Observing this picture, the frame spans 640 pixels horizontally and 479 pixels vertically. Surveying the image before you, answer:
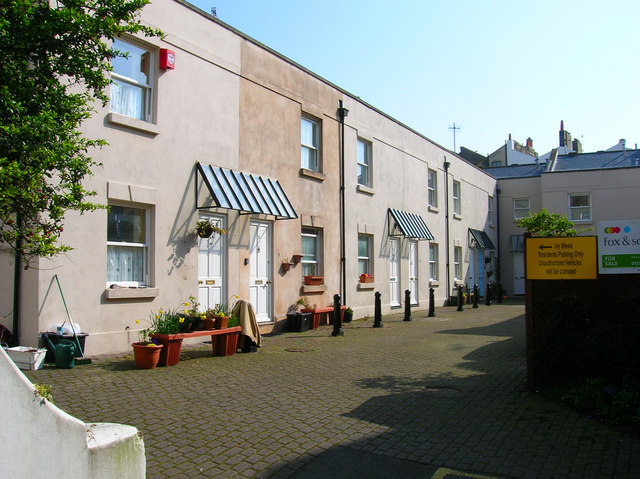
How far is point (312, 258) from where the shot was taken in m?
15.3

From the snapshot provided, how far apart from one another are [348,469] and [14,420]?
2.70 m

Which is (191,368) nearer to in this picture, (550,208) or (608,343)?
(608,343)

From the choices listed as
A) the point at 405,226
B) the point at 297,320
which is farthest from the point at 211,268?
the point at 405,226

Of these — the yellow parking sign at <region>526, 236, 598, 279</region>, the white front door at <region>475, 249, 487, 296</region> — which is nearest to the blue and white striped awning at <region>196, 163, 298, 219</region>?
the yellow parking sign at <region>526, 236, 598, 279</region>

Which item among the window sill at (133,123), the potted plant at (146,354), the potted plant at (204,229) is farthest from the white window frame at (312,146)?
the potted plant at (146,354)

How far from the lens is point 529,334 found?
7.39m

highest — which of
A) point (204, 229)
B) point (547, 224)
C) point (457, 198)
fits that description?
point (457, 198)

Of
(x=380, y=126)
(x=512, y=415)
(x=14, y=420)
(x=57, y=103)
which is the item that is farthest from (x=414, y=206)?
(x=14, y=420)

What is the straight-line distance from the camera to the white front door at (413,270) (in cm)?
2081

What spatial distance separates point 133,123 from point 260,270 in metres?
Result: 4.70

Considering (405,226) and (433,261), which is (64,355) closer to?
(405,226)

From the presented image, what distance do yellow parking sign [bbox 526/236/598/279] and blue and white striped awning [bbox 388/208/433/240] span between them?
37.4 ft

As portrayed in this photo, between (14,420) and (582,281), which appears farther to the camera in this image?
(582,281)

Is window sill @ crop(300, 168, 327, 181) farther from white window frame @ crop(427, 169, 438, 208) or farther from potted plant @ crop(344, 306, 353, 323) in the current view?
white window frame @ crop(427, 169, 438, 208)
